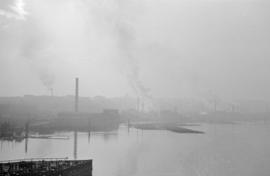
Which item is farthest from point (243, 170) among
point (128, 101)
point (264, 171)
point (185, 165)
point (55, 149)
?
point (128, 101)

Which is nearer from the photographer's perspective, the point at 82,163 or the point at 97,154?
the point at 82,163

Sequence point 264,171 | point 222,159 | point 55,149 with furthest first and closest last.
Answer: point 55,149 → point 222,159 → point 264,171

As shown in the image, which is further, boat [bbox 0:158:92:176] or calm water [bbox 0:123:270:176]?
calm water [bbox 0:123:270:176]

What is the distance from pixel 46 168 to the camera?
1384cm

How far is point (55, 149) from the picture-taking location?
83.3 ft

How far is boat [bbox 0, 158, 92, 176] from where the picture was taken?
13065 mm

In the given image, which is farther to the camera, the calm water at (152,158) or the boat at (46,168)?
the calm water at (152,158)

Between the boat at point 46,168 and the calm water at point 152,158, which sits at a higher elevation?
the boat at point 46,168

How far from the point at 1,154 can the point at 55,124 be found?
77.8 ft

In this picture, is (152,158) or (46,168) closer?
(46,168)

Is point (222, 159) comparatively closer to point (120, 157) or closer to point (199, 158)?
point (199, 158)

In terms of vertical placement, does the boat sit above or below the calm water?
above

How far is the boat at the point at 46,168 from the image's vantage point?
42.9 ft

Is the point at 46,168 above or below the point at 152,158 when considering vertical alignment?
above
